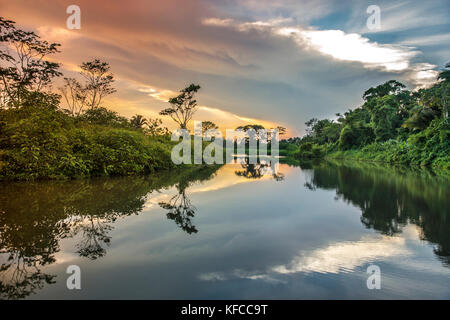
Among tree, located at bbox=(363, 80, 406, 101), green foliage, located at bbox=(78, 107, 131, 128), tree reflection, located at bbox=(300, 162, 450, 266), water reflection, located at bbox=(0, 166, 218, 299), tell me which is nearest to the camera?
water reflection, located at bbox=(0, 166, 218, 299)

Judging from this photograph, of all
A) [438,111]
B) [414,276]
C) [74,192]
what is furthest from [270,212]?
[438,111]

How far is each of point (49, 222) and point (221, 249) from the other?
2724 millimetres

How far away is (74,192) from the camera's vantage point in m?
6.37

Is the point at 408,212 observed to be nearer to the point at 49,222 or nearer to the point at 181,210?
the point at 181,210

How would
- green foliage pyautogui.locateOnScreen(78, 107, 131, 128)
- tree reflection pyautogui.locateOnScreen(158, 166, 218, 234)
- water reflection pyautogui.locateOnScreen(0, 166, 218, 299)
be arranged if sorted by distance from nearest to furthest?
water reflection pyautogui.locateOnScreen(0, 166, 218, 299), tree reflection pyautogui.locateOnScreen(158, 166, 218, 234), green foliage pyautogui.locateOnScreen(78, 107, 131, 128)

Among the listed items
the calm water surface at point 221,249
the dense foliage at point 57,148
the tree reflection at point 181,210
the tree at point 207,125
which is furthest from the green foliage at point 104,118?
the tree at point 207,125

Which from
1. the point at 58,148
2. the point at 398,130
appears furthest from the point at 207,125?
the point at 58,148

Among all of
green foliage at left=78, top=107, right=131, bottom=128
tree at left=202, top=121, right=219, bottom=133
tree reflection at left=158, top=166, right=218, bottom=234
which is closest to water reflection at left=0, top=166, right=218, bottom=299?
tree reflection at left=158, top=166, right=218, bottom=234

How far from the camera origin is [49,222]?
3.79 m

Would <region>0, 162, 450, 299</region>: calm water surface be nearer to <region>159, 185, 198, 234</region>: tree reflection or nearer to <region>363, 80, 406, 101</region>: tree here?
<region>159, 185, 198, 234</region>: tree reflection

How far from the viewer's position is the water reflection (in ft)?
7.35

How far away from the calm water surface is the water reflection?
1 cm
